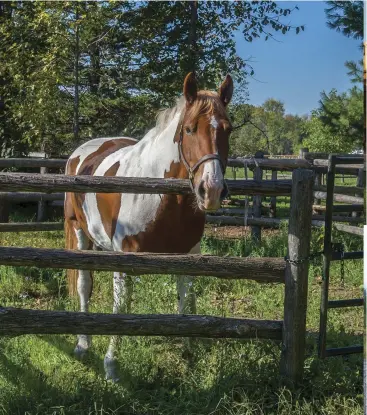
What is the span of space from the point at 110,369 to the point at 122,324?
529 millimetres

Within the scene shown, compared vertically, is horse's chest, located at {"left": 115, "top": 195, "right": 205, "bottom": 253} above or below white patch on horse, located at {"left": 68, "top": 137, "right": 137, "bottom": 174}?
below

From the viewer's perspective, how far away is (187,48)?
798 centimetres

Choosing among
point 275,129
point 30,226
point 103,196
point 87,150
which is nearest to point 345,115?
point 30,226

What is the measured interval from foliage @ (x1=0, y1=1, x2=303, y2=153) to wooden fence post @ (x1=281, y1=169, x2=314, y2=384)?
16.6 feet

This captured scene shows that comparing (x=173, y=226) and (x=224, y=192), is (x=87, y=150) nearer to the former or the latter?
(x=173, y=226)

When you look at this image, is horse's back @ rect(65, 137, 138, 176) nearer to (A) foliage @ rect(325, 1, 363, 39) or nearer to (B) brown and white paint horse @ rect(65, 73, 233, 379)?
(B) brown and white paint horse @ rect(65, 73, 233, 379)

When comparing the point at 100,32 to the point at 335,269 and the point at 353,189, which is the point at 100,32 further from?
the point at 335,269

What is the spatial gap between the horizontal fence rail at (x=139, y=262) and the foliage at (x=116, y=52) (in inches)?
204

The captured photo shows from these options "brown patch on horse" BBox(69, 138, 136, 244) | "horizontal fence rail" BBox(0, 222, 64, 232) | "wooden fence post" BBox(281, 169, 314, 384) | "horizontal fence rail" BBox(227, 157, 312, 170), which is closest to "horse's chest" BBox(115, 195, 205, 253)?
"brown patch on horse" BBox(69, 138, 136, 244)

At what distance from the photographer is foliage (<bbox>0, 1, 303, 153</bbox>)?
8062 mm

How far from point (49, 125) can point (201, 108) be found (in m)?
6.62

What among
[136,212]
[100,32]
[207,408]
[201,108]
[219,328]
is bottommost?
[207,408]

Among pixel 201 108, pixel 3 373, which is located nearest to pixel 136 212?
pixel 201 108

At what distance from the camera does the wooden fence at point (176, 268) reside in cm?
296
